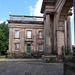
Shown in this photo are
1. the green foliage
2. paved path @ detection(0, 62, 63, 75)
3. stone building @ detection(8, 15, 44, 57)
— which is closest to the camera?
paved path @ detection(0, 62, 63, 75)

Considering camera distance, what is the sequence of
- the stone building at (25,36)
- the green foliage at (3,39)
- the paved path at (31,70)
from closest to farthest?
the paved path at (31,70), the stone building at (25,36), the green foliage at (3,39)

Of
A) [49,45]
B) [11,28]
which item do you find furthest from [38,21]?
[49,45]

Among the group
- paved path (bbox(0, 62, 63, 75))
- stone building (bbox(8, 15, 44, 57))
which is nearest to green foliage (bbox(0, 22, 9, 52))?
stone building (bbox(8, 15, 44, 57))

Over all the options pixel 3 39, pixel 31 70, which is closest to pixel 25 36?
pixel 31 70

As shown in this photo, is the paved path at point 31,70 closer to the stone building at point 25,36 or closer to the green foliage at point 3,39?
the stone building at point 25,36

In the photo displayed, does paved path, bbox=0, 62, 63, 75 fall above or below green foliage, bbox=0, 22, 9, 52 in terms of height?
below

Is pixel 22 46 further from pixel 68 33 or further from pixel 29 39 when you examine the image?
pixel 68 33

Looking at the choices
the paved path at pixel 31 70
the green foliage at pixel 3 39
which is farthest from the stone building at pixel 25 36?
the green foliage at pixel 3 39

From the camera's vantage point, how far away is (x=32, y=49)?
2464 cm

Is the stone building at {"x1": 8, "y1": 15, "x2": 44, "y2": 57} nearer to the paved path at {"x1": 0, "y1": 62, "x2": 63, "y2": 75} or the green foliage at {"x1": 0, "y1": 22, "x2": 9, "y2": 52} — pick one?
the paved path at {"x1": 0, "y1": 62, "x2": 63, "y2": 75}

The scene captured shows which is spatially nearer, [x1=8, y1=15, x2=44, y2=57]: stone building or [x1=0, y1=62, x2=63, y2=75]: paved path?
[x1=0, y1=62, x2=63, y2=75]: paved path

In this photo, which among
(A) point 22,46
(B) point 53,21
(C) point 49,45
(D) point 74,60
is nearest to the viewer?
(D) point 74,60

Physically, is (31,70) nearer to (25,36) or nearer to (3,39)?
(25,36)

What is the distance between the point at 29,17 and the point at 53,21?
9.85 m
